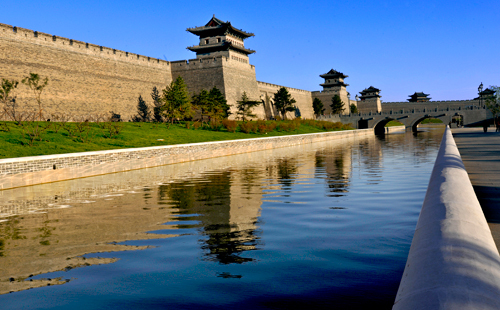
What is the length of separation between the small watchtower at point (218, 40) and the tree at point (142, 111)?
12.0 meters

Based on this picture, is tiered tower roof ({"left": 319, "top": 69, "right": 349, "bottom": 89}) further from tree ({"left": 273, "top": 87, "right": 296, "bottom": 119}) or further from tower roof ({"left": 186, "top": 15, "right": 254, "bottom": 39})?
tower roof ({"left": 186, "top": 15, "right": 254, "bottom": 39})

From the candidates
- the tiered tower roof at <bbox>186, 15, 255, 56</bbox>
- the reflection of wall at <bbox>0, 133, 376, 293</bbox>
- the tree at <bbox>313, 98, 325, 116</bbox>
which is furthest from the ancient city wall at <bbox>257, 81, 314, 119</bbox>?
the reflection of wall at <bbox>0, 133, 376, 293</bbox>


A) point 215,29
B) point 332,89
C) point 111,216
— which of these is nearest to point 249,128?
point 215,29

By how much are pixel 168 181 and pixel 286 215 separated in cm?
673

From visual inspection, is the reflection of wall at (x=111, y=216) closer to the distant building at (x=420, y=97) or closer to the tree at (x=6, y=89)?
the tree at (x=6, y=89)

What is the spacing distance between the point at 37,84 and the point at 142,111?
495 inches

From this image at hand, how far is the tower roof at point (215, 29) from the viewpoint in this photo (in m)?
50.9

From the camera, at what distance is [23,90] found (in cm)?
2980

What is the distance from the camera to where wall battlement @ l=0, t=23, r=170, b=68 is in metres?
30.1

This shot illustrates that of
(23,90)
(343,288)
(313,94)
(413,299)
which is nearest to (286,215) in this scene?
(343,288)

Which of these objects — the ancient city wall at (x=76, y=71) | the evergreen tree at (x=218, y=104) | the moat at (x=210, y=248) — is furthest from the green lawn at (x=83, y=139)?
the moat at (x=210, y=248)

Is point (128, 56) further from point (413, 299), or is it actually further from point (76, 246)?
point (413, 299)

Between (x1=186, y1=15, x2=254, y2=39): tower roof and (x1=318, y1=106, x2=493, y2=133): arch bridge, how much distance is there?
95.5 feet

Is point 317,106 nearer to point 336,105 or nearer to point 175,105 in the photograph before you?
point 336,105
